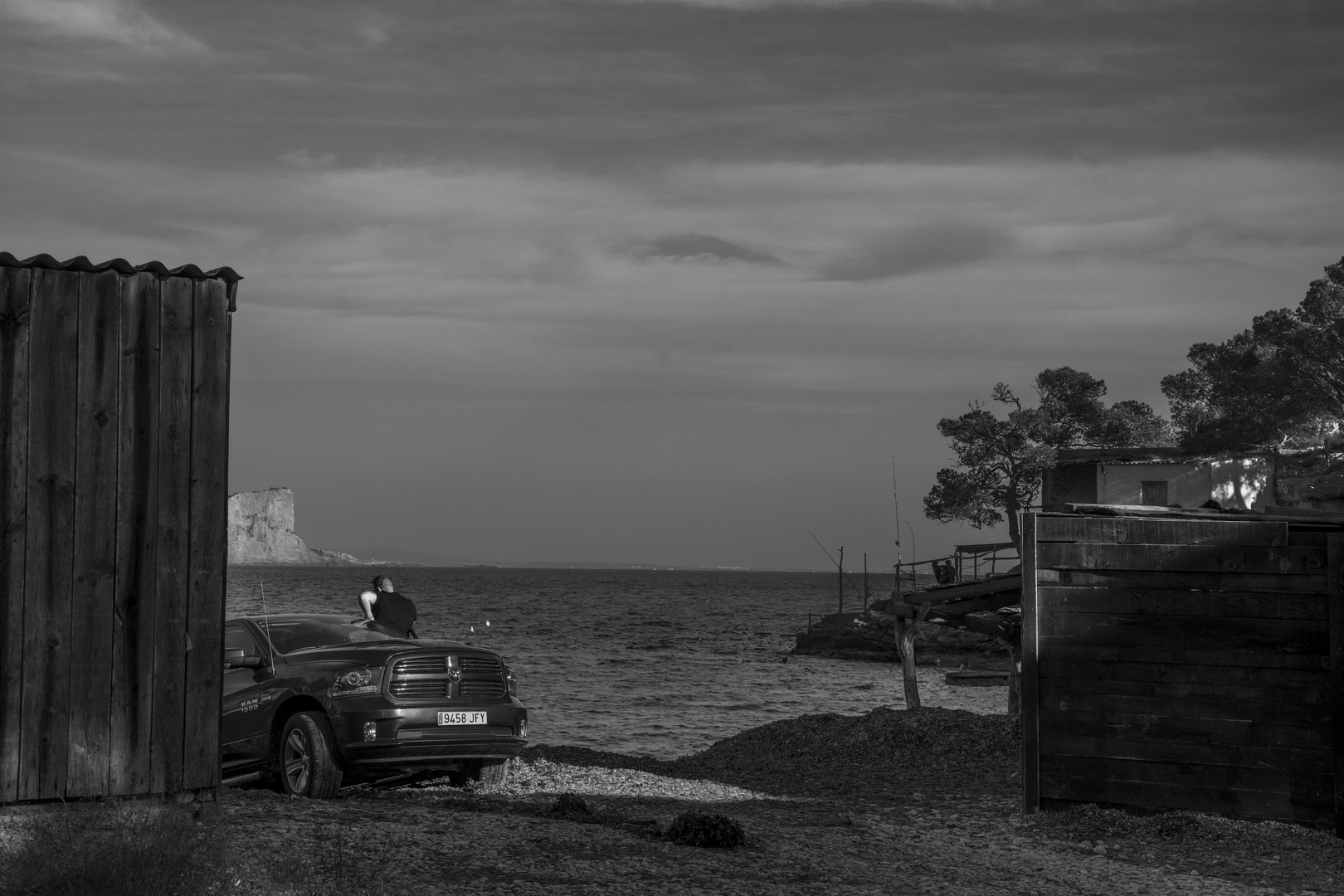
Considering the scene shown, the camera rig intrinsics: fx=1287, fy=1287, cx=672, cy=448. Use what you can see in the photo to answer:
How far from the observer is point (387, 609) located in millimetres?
13523

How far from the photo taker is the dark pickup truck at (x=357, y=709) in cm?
1071

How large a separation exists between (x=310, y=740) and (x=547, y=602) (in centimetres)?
10591

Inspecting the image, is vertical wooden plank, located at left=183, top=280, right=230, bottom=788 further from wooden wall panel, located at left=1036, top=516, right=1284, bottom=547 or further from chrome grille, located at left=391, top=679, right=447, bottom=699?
wooden wall panel, located at left=1036, top=516, right=1284, bottom=547

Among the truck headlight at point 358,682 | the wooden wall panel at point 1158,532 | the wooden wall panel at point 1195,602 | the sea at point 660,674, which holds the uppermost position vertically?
the wooden wall panel at point 1158,532

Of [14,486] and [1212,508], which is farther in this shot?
[1212,508]

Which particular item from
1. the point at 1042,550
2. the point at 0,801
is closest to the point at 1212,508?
the point at 1042,550

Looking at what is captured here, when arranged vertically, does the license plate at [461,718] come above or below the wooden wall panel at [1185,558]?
below

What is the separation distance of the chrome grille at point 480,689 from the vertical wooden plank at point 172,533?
4112 millimetres

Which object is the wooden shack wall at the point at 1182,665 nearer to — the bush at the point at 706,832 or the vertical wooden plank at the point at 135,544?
the bush at the point at 706,832

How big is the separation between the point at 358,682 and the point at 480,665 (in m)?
1.16

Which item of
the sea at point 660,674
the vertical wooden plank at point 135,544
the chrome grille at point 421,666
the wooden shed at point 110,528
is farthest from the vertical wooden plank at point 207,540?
the chrome grille at point 421,666

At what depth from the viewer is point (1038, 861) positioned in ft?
30.2

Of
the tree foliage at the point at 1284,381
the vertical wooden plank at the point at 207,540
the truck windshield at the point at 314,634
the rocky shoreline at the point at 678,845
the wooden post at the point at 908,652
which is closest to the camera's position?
the rocky shoreline at the point at 678,845

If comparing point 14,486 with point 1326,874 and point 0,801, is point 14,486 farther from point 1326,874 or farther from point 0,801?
point 1326,874
